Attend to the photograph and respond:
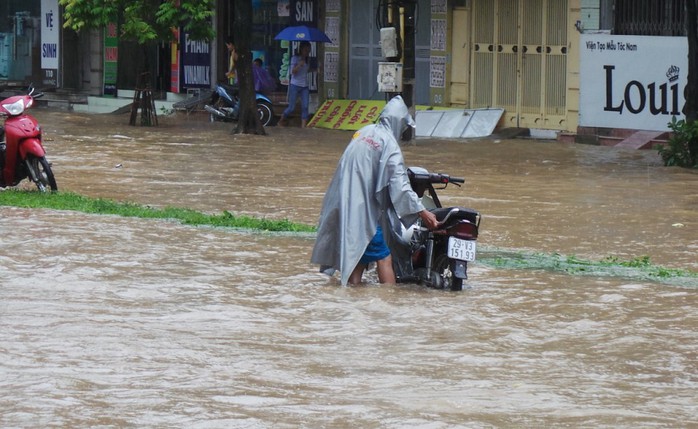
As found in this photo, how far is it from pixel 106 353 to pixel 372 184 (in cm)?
261

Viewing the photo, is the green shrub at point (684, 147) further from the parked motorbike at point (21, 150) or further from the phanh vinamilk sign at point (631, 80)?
the parked motorbike at point (21, 150)

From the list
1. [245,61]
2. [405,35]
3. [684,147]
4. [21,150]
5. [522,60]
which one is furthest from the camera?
[245,61]

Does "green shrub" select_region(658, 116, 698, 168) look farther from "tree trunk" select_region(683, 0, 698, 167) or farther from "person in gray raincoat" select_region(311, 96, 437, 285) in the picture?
"person in gray raincoat" select_region(311, 96, 437, 285)

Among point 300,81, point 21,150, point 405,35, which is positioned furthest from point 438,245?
point 300,81

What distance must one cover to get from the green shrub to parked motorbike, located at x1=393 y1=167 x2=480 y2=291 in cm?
923

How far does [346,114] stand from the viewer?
82.3 feet

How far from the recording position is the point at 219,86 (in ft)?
84.0

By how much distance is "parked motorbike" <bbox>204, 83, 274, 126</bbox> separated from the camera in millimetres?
24969

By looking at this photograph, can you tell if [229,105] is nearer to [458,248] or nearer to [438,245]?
[438,245]

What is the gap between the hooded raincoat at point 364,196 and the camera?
877 centimetres

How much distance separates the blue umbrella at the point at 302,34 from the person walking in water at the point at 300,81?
360 mm

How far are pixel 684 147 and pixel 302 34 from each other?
8.98 m

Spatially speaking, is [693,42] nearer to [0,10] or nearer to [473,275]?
[473,275]

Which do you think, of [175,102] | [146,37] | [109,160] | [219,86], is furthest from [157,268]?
[175,102]
